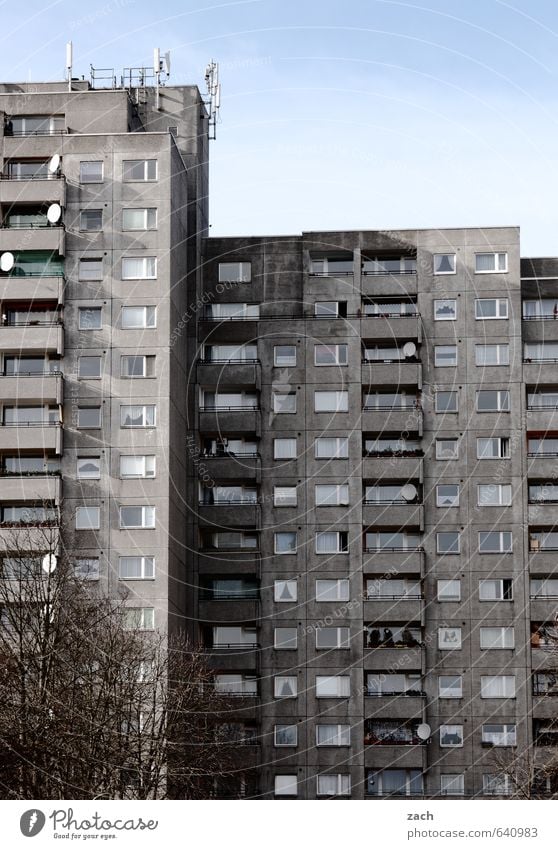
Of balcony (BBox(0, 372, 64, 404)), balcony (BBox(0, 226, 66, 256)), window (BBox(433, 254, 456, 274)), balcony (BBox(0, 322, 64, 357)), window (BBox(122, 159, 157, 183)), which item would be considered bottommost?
balcony (BBox(0, 372, 64, 404))

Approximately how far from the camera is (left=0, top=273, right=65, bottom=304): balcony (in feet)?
341

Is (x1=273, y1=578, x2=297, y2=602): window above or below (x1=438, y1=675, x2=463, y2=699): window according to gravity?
above

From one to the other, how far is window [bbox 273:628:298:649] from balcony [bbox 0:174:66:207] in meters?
29.3

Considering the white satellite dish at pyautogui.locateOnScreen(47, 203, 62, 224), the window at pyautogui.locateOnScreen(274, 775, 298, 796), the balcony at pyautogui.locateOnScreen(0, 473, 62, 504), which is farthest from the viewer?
the window at pyautogui.locateOnScreen(274, 775, 298, 796)

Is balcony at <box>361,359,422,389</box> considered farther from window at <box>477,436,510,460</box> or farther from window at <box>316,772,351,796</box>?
window at <box>316,772,351,796</box>

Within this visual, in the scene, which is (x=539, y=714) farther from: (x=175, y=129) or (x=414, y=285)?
(x=175, y=129)

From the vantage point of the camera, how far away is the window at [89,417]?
337 feet

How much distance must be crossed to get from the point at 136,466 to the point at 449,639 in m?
22.9

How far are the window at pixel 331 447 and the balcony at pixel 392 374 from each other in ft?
13.0

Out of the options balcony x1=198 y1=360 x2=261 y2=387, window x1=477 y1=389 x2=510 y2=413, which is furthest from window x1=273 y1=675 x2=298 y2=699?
window x1=477 y1=389 x2=510 y2=413

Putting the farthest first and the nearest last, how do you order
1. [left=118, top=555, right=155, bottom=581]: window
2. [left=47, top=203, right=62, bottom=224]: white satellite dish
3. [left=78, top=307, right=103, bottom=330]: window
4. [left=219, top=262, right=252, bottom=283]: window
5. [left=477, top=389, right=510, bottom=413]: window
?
[left=219, top=262, right=252, bottom=283]: window → [left=477, top=389, right=510, bottom=413]: window → [left=78, top=307, right=103, bottom=330]: window → [left=47, top=203, right=62, bottom=224]: white satellite dish → [left=118, top=555, right=155, bottom=581]: window

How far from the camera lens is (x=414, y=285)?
11369 centimetres

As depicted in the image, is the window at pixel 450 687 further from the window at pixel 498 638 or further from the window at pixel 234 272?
the window at pixel 234 272
